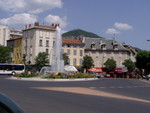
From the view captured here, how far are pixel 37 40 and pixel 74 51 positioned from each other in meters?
13.0

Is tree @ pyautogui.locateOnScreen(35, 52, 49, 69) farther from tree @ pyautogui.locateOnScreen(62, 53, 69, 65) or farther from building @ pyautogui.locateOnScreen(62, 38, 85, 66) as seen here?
building @ pyautogui.locateOnScreen(62, 38, 85, 66)

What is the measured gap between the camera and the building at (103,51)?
9100 centimetres

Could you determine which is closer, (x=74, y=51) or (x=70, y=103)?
(x=70, y=103)

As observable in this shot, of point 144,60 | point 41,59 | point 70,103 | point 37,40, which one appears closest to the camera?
point 70,103

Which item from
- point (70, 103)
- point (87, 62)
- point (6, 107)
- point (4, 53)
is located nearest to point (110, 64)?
point (87, 62)

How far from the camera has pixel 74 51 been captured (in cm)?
8706

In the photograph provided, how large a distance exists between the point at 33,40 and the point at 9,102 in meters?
78.9

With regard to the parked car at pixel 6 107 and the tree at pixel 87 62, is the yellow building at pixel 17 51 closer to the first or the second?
the tree at pixel 87 62

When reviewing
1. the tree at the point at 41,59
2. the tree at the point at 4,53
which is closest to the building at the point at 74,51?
the tree at the point at 41,59

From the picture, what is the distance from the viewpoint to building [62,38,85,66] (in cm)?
8650

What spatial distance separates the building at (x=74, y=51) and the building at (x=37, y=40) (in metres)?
5.92

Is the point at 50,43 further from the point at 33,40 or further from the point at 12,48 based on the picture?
the point at 12,48

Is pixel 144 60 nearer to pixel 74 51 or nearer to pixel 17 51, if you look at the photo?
pixel 74 51

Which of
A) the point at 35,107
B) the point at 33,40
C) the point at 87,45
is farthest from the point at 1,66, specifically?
the point at 35,107
